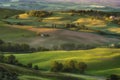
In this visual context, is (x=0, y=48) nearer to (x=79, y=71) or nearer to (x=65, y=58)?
(x=65, y=58)

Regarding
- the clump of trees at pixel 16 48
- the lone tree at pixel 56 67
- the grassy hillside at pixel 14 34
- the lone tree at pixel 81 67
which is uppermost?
the lone tree at pixel 56 67

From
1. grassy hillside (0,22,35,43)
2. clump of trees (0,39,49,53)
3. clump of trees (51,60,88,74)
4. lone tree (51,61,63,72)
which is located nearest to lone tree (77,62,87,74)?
clump of trees (51,60,88,74)

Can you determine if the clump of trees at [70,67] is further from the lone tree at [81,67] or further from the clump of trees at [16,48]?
the clump of trees at [16,48]

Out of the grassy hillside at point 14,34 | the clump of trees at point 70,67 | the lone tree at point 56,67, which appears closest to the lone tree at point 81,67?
the clump of trees at point 70,67

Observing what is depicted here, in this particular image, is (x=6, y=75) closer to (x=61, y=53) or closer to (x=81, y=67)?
(x=81, y=67)

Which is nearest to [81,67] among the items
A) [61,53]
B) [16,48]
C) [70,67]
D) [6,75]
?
[70,67]

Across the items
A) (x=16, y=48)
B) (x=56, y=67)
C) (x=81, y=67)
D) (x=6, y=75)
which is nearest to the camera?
(x=6, y=75)

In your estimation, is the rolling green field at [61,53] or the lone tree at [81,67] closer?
the rolling green field at [61,53]
